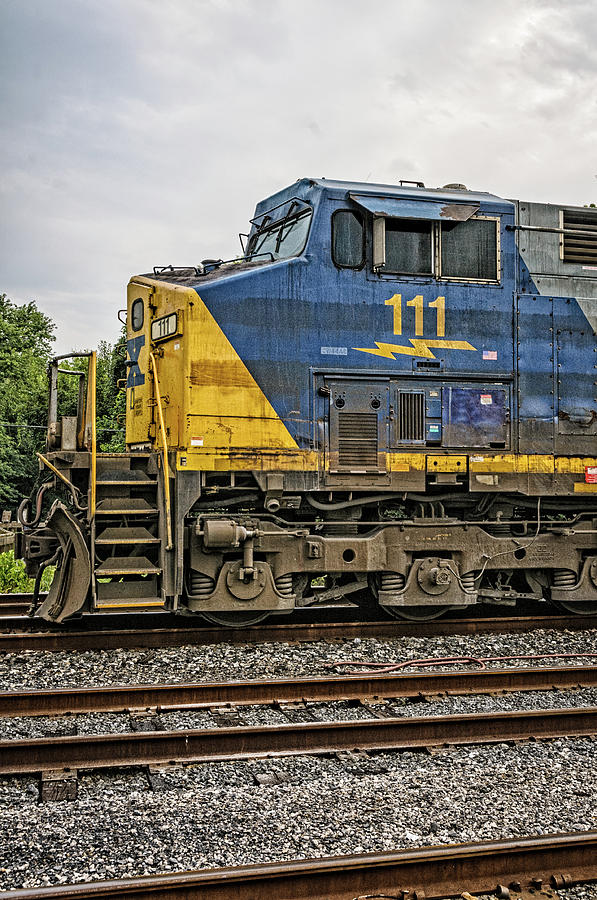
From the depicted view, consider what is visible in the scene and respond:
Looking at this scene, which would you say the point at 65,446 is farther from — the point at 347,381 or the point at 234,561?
the point at 347,381

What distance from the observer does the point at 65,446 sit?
320 inches

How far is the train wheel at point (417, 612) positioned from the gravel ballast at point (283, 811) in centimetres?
352

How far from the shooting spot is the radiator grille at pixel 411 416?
871 cm

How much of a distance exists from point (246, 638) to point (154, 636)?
886mm

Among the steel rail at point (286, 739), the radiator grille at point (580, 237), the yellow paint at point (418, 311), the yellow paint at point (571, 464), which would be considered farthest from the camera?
the radiator grille at point (580, 237)

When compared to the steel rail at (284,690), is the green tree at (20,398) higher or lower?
higher

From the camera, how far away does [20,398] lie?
48.6 metres

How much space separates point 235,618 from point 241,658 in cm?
96

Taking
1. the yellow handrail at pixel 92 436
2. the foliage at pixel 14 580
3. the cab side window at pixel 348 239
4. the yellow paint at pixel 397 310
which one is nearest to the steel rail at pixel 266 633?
the yellow handrail at pixel 92 436

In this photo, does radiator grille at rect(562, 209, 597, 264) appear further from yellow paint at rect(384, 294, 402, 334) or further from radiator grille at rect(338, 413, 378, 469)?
radiator grille at rect(338, 413, 378, 469)

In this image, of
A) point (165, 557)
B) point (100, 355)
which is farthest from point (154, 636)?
point (100, 355)

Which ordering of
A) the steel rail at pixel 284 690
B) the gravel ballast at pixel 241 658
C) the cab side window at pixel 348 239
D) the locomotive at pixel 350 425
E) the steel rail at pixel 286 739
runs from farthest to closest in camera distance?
the cab side window at pixel 348 239 < the locomotive at pixel 350 425 < the gravel ballast at pixel 241 658 < the steel rail at pixel 284 690 < the steel rail at pixel 286 739

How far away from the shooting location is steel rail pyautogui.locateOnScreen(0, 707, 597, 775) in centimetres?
494

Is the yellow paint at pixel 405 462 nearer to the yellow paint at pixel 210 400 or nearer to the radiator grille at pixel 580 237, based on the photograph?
the yellow paint at pixel 210 400
